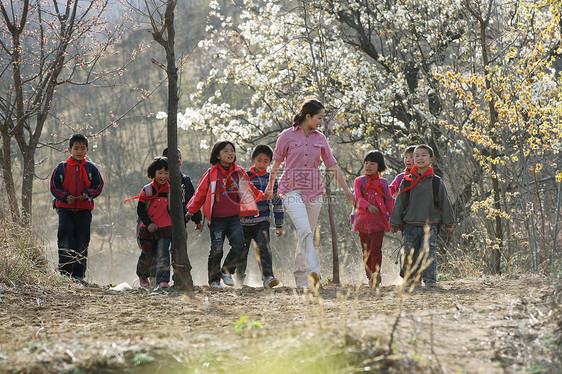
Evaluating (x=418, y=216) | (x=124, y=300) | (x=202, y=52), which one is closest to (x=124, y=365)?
(x=124, y=300)

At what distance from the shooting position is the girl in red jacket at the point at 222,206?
22.9 ft

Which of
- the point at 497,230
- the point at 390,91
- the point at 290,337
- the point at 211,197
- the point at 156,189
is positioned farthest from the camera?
the point at 390,91

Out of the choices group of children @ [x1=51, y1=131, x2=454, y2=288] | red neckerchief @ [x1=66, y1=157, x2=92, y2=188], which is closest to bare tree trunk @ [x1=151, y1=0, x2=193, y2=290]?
group of children @ [x1=51, y1=131, x2=454, y2=288]

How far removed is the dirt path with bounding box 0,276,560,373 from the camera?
3.31 m

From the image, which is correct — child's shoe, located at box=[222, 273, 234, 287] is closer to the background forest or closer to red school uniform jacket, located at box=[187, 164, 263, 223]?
red school uniform jacket, located at box=[187, 164, 263, 223]

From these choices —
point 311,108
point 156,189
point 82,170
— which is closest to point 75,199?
point 82,170

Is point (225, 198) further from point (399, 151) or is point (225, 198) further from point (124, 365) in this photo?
point (399, 151)

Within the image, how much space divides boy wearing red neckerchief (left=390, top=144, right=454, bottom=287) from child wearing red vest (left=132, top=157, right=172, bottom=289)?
2.63 meters

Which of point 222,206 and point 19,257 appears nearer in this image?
point 19,257

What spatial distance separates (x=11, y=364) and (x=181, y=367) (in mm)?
895

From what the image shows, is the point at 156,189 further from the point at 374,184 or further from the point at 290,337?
the point at 290,337

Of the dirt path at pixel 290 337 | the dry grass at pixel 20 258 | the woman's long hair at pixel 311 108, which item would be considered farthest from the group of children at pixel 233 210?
the dirt path at pixel 290 337

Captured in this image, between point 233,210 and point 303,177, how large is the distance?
1107mm

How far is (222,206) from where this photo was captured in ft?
22.9
